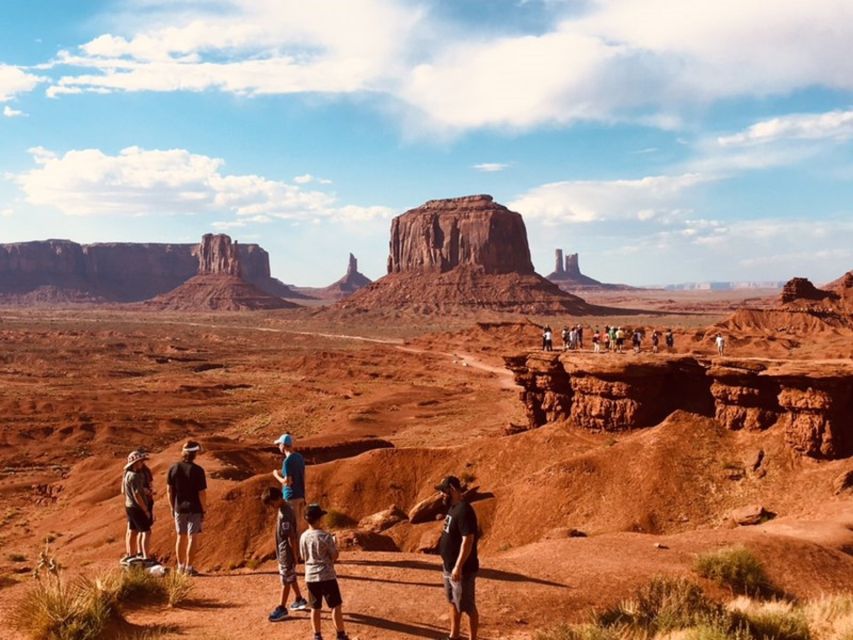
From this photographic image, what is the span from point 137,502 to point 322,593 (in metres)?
3.90

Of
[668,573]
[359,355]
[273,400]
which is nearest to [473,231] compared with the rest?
[359,355]

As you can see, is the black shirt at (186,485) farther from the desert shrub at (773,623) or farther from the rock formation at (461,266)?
the rock formation at (461,266)

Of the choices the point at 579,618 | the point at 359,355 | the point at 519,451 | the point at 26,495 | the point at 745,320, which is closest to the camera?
the point at 579,618

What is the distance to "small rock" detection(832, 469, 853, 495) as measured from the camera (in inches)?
738

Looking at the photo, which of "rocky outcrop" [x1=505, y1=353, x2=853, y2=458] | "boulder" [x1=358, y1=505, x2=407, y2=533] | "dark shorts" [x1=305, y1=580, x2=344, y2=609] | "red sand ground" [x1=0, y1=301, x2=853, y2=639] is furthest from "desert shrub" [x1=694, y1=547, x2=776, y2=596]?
"boulder" [x1=358, y1=505, x2=407, y2=533]

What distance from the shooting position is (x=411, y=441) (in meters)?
37.3

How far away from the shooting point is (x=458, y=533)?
8.18m

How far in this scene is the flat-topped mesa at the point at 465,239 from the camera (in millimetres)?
152875

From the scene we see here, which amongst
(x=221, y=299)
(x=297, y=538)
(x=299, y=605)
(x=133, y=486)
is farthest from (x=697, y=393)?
(x=221, y=299)

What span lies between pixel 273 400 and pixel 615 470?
3640cm

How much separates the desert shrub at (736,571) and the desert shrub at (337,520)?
462 inches

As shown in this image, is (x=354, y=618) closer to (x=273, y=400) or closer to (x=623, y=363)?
(x=623, y=363)

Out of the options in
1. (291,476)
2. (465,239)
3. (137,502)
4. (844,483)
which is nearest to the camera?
(291,476)

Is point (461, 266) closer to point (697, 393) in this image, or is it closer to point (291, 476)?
point (697, 393)
